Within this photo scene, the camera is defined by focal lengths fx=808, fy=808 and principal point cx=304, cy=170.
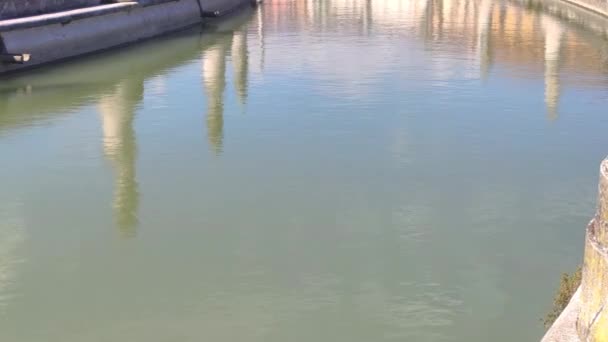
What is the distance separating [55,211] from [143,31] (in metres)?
15.3

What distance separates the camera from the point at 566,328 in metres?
3.95

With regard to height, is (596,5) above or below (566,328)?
below

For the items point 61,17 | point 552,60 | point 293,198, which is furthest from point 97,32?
point 293,198

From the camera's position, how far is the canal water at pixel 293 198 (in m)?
6.48

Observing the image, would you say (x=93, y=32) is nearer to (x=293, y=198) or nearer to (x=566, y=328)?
(x=293, y=198)

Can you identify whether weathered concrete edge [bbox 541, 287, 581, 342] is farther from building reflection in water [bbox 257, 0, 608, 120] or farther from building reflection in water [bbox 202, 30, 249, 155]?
building reflection in water [bbox 257, 0, 608, 120]

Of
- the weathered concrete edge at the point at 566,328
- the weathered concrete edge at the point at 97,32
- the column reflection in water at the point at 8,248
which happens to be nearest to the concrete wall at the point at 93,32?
the weathered concrete edge at the point at 97,32

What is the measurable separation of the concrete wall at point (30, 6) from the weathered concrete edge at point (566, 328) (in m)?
16.4

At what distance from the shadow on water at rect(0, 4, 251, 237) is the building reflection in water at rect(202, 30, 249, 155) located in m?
0.01

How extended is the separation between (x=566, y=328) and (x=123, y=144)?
8676 millimetres

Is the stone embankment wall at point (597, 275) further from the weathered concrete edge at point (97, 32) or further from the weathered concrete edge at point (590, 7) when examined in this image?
the weathered concrete edge at point (590, 7)

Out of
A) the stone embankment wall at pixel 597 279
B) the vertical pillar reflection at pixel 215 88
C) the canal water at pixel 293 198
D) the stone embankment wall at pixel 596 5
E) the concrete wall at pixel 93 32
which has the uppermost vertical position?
the stone embankment wall at pixel 597 279

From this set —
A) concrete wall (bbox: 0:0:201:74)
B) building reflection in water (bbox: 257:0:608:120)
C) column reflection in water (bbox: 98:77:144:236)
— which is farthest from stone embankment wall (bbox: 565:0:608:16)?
column reflection in water (bbox: 98:77:144:236)

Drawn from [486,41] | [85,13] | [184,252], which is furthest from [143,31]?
[184,252]
